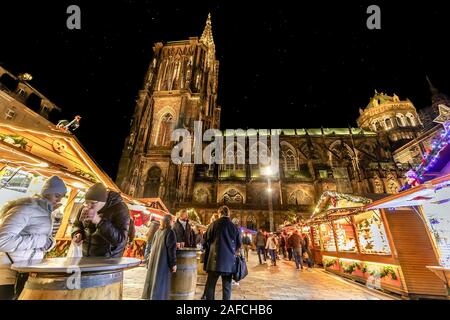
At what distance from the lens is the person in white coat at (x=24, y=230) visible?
186 centimetres

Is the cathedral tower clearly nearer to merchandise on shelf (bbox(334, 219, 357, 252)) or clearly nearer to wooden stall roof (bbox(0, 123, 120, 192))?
wooden stall roof (bbox(0, 123, 120, 192))

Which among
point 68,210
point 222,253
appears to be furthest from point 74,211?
point 222,253

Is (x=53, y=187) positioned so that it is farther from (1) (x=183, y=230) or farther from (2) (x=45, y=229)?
(1) (x=183, y=230)

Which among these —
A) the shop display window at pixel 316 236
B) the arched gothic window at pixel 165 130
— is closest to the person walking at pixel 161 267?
the shop display window at pixel 316 236

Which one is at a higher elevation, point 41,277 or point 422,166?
point 422,166

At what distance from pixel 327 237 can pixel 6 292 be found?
36.4 ft

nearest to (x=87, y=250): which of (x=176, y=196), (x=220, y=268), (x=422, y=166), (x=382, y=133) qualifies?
(x=220, y=268)

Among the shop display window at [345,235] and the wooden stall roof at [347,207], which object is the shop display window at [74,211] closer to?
the wooden stall roof at [347,207]

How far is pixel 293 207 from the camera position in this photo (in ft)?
75.9

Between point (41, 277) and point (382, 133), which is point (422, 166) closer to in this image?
point (41, 277)

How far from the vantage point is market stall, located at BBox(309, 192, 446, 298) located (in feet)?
17.0

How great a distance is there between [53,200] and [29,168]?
4231mm

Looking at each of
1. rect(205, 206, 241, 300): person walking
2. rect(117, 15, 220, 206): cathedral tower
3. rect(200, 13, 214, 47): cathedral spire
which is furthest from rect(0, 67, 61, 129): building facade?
rect(200, 13, 214, 47): cathedral spire

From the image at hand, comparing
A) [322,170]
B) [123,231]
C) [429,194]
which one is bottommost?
[123,231]
